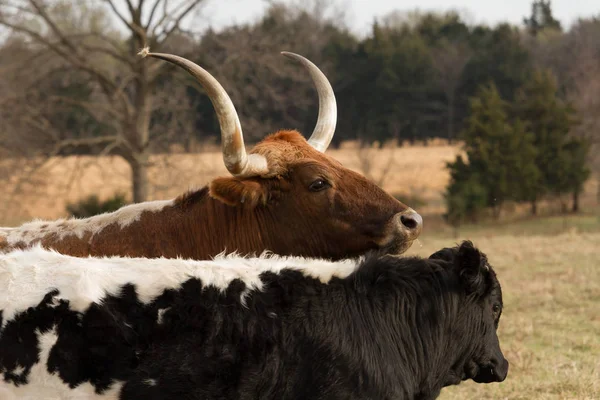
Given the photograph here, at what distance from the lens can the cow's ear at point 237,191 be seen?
192 inches

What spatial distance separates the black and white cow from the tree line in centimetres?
310

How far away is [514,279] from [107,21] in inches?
603

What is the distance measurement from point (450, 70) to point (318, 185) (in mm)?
34977

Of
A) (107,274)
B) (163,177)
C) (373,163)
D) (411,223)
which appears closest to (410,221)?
(411,223)

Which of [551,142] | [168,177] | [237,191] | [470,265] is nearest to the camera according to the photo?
[470,265]

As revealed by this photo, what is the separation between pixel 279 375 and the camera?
3283 mm

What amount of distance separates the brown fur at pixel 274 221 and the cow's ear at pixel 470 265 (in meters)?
1.05

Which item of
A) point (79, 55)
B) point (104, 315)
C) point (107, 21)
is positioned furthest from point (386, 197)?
point (107, 21)

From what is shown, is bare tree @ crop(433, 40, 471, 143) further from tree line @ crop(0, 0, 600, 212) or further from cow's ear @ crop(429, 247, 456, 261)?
cow's ear @ crop(429, 247, 456, 261)

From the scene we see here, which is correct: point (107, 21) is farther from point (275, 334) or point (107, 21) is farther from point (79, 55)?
point (275, 334)

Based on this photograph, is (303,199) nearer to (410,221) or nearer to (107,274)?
(410,221)

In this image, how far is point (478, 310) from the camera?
387 cm

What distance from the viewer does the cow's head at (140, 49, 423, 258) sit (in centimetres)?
485

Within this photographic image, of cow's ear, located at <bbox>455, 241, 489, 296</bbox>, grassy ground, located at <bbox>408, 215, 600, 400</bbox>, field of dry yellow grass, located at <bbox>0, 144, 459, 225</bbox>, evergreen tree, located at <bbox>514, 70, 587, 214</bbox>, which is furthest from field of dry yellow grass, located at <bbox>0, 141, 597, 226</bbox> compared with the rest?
grassy ground, located at <bbox>408, 215, 600, 400</bbox>
